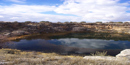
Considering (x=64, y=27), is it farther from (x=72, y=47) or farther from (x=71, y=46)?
(x=72, y=47)

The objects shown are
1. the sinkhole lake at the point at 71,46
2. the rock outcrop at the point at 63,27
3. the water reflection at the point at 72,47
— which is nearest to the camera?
the water reflection at the point at 72,47

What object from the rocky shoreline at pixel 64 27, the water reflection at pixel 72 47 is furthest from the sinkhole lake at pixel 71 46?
the rocky shoreline at pixel 64 27

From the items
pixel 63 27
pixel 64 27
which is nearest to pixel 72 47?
pixel 63 27

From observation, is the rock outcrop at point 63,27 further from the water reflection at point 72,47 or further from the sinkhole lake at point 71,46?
the water reflection at point 72,47

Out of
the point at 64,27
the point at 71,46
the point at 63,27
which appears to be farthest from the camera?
the point at 64,27

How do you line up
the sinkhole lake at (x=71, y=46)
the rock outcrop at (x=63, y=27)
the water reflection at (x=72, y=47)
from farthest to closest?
the rock outcrop at (x=63, y=27)
the sinkhole lake at (x=71, y=46)
the water reflection at (x=72, y=47)

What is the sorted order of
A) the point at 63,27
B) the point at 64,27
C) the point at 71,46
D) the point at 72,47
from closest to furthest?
the point at 72,47, the point at 71,46, the point at 63,27, the point at 64,27

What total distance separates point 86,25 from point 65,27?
982 centimetres

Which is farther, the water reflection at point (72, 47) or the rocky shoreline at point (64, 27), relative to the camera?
the rocky shoreline at point (64, 27)

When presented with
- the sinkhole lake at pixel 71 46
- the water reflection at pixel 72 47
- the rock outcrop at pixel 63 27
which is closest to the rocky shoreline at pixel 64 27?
the rock outcrop at pixel 63 27

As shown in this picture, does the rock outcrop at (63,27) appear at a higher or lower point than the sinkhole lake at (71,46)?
higher

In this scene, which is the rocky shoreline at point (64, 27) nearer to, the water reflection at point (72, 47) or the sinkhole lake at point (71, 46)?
the sinkhole lake at point (71, 46)

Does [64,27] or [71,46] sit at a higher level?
[64,27]

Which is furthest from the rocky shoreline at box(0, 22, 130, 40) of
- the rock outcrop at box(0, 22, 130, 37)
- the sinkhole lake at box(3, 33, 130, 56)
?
the sinkhole lake at box(3, 33, 130, 56)
